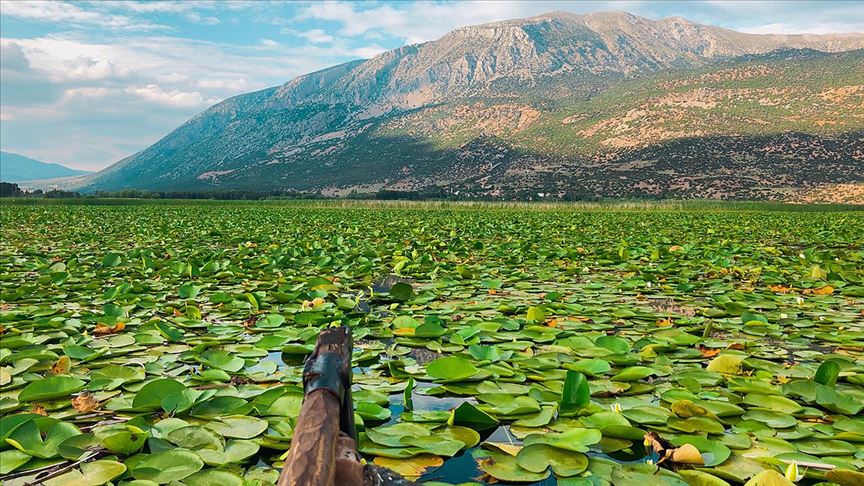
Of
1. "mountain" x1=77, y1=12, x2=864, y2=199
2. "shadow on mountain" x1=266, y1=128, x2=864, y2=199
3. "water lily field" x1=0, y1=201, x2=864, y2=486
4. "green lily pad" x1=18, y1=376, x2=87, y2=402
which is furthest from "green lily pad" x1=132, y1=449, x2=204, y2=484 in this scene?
"mountain" x1=77, y1=12, x2=864, y2=199

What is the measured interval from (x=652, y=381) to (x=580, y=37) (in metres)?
189

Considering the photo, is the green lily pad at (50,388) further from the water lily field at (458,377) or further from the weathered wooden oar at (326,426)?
the weathered wooden oar at (326,426)

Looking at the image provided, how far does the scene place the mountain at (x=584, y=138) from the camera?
190 feet

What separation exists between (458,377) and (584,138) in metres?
78.4

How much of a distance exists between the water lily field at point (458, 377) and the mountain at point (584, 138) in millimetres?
53930

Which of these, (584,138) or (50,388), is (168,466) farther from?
(584,138)

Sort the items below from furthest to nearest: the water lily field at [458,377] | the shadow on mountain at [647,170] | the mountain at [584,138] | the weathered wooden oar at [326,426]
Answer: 1. the mountain at [584,138]
2. the shadow on mountain at [647,170]
3. the water lily field at [458,377]
4. the weathered wooden oar at [326,426]

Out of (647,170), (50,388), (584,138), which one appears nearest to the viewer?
(50,388)

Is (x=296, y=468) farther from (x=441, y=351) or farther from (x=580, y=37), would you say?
(x=580, y=37)

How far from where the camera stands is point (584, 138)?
7650 cm

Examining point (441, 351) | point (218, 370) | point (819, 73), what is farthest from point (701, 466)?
point (819, 73)

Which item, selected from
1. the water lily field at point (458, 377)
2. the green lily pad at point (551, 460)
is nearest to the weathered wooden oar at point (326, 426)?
the water lily field at point (458, 377)

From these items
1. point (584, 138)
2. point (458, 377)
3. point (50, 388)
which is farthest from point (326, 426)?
point (584, 138)

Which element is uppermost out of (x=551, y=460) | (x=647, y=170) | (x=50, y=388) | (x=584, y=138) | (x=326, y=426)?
(x=584, y=138)
